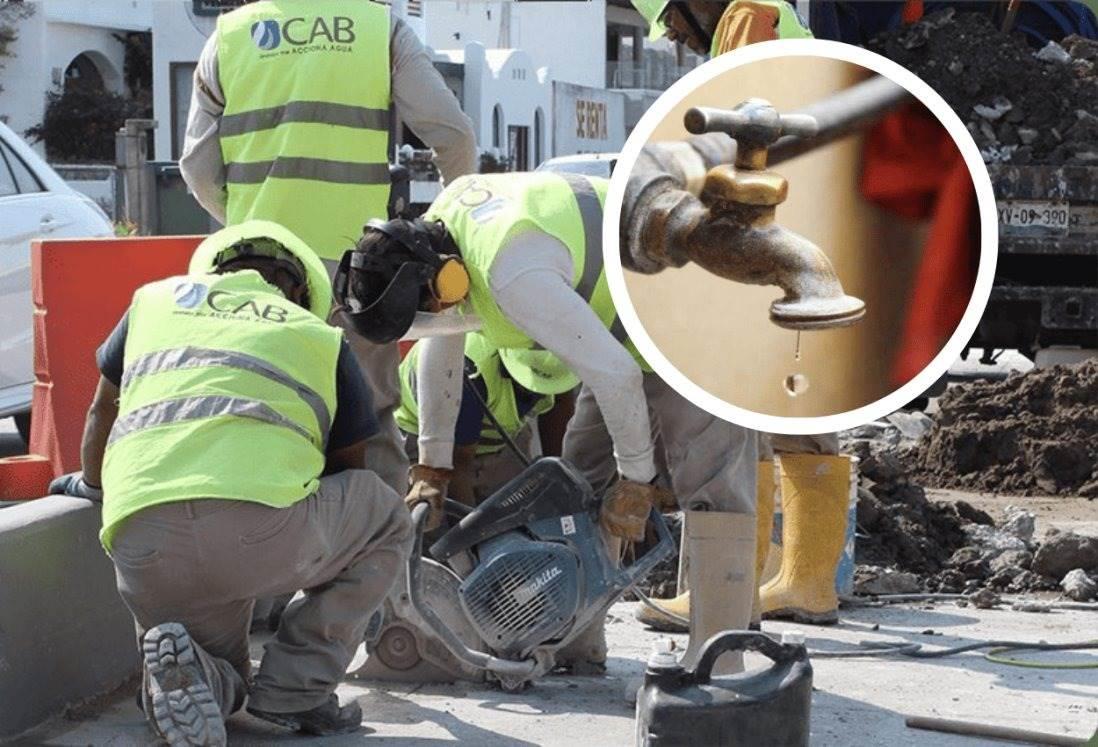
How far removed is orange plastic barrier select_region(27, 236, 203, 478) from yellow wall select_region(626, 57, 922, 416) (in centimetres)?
498

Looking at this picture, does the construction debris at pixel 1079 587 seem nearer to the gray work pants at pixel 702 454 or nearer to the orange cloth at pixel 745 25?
the gray work pants at pixel 702 454

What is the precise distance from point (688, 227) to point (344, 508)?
3158 mm

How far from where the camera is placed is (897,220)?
3.92 ft

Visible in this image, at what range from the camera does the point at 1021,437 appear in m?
9.47

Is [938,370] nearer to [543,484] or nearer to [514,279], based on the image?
[514,279]

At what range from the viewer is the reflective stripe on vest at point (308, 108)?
539cm

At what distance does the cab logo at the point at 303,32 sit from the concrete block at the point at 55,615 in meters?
1.48

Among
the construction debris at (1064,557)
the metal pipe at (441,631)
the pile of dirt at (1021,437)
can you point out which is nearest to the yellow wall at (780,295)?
the metal pipe at (441,631)

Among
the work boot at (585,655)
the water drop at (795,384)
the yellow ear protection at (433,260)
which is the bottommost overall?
the work boot at (585,655)

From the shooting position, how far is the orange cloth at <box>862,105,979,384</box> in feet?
3.96

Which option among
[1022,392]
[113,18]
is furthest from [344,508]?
[113,18]

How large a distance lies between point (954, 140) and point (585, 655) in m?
4.08

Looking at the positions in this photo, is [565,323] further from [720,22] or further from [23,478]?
[23,478]

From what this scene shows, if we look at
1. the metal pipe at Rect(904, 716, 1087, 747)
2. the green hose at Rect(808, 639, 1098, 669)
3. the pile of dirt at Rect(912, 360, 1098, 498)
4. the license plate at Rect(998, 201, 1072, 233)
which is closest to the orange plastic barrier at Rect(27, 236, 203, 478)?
the green hose at Rect(808, 639, 1098, 669)
